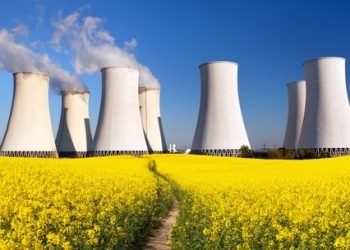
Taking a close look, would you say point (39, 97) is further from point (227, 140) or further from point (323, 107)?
point (323, 107)

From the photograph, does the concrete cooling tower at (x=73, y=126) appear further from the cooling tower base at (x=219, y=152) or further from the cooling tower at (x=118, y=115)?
the cooling tower base at (x=219, y=152)

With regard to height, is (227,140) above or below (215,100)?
below

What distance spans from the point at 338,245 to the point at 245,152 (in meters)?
34.4

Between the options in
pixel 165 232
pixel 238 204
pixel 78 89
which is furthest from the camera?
pixel 78 89

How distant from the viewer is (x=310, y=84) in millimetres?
35531

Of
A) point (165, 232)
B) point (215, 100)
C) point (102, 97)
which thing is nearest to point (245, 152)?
point (215, 100)

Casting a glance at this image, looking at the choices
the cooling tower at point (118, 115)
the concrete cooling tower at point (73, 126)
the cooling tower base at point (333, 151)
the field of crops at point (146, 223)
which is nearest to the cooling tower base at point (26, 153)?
the cooling tower at point (118, 115)

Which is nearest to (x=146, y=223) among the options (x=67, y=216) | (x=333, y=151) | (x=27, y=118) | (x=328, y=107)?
(x=67, y=216)

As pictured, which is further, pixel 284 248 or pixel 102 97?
pixel 102 97

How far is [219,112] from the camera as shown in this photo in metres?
34.6

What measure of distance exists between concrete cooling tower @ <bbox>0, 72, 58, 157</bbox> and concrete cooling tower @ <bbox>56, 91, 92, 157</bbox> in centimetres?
989

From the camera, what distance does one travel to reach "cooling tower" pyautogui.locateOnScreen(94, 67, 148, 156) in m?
35.9

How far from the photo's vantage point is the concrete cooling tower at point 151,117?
4847 cm

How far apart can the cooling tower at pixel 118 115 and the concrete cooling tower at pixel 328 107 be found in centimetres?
1352
